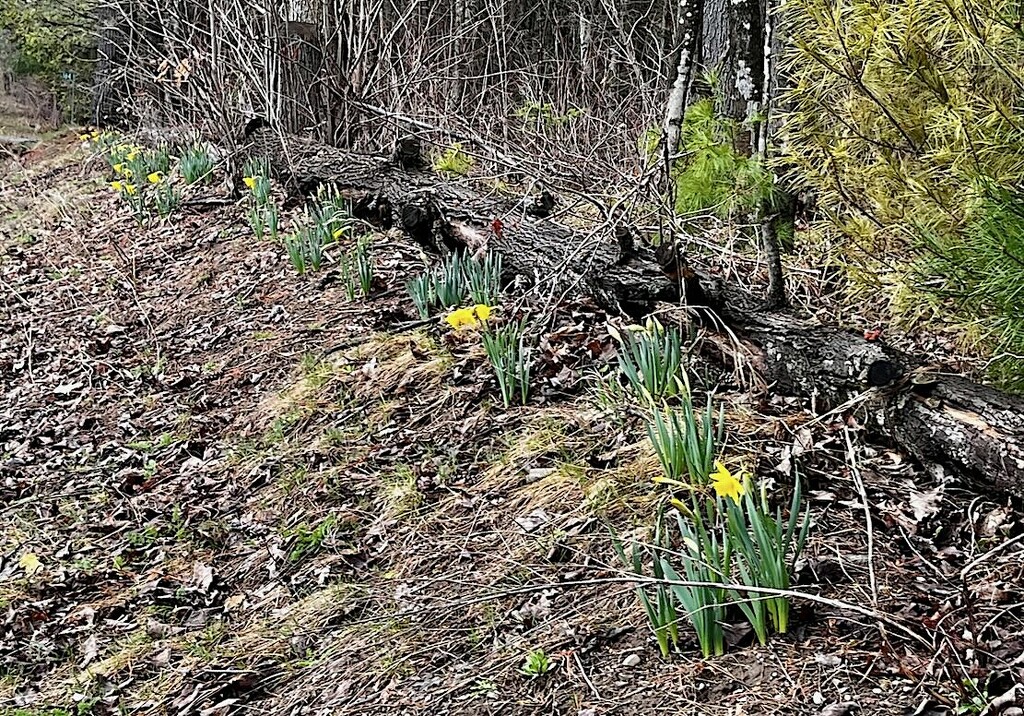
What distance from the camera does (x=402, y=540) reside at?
3055 mm

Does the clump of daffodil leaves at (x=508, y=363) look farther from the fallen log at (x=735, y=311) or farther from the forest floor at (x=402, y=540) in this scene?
the fallen log at (x=735, y=311)

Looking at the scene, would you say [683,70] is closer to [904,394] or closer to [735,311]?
[735,311]

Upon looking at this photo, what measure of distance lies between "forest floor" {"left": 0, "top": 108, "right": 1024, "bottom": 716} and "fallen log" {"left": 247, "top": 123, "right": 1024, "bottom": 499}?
0.40ft

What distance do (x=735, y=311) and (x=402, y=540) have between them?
1477 mm

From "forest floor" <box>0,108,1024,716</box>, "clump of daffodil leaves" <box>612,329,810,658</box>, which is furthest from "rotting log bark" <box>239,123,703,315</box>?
"clump of daffodil leaves" <box>612,329,810,658</box>

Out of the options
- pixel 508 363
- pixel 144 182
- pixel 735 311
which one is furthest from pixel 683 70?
pixel 144 182

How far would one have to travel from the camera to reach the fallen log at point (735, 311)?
2.46 metres

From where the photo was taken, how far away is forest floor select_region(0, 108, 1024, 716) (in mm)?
2127

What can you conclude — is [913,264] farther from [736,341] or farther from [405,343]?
[405,343]

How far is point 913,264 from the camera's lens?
2787 millimetres

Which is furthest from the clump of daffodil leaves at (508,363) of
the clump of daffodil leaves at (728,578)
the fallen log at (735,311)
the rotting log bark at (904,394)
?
the clump of daffodil leaves at (728,578)

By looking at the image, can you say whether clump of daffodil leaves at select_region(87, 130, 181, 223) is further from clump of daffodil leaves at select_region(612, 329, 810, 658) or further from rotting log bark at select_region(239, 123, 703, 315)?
clump of daffodil leaves at select_region(612, 329, 810, 658)

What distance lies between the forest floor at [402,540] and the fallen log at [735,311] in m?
0.12

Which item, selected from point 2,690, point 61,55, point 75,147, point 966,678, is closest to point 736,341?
point 966,678
